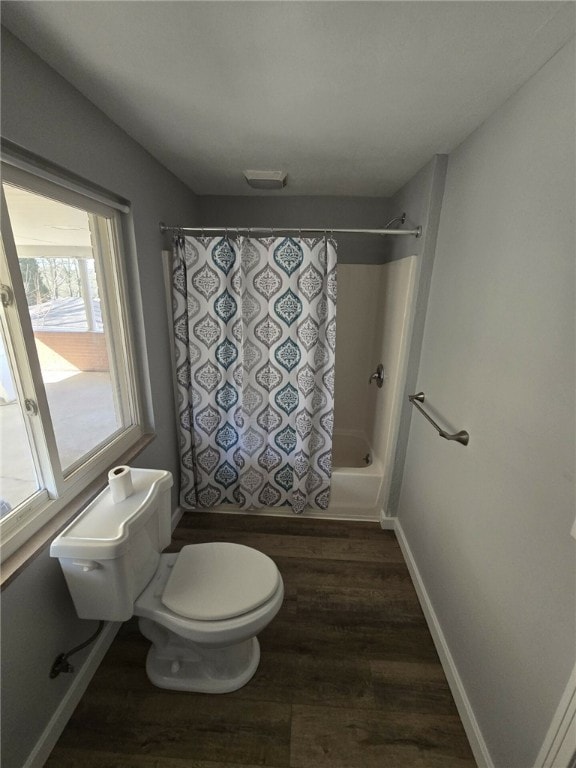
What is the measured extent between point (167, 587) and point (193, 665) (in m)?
0.40

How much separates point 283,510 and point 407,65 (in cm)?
221

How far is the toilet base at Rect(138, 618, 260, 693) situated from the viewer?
122 cm

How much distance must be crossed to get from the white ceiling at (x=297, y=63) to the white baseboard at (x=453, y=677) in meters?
2.02

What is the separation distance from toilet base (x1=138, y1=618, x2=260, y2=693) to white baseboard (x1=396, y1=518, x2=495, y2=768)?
30.4 inches

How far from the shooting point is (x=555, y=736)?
0.75 m

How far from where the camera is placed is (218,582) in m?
1.19

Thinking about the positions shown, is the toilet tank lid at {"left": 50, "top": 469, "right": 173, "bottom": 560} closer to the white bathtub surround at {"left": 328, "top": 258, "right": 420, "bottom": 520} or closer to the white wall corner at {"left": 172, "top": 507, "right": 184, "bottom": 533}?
the white wall corner at {"left": 172, "top": 507, "right": 184, "bottom": 533}

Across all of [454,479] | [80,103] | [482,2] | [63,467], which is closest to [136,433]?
[63,467]

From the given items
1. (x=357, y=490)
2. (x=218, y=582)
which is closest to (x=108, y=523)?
(x=218, y=582)

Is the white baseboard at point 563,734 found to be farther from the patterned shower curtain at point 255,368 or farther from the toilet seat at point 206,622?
the patterned shower curtain at point 255,368

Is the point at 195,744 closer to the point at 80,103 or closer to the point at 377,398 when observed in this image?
the point at 377,398

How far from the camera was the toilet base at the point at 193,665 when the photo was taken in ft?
4.01

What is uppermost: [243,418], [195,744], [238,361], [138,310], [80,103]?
[80,103]

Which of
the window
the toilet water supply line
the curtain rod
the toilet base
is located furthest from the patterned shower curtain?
the toilet water supply line
